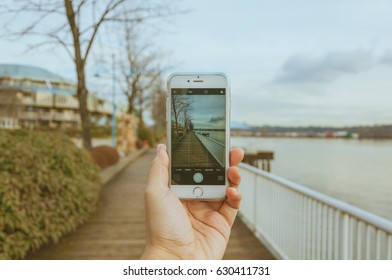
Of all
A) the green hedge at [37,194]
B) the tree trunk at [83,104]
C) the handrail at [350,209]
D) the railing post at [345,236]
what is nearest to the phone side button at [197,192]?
the handrail at [350,209]

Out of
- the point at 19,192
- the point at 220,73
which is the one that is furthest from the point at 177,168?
the point at 19,192

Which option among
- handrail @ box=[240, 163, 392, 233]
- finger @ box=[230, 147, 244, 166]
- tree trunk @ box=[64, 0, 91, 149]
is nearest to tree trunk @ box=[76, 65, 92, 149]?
tree trunk @ box=[64, 0, 91, 149]

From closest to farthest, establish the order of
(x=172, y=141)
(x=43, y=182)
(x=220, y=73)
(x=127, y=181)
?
(x=172, y=141) < (x=220, y=73) < (x=43, y=182) < (x=127, y=181)

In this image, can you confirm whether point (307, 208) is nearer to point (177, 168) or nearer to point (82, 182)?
point (177, 168)

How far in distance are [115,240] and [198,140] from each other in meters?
4.09

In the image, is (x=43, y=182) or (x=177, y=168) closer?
(x=177, y=168)

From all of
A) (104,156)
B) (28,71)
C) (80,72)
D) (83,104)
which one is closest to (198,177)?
(80,72)

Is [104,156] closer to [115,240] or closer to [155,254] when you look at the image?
[115,240]

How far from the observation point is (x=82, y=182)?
21.0 feet

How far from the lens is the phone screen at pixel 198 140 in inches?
75.7

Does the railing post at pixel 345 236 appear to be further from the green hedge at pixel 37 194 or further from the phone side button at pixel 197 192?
the green hedge at pixel 37 194

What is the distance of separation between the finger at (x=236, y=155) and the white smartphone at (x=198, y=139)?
0.19ft

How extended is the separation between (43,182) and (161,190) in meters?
3.72

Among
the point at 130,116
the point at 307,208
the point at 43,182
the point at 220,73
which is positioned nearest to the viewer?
the point at 220,73
